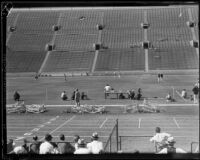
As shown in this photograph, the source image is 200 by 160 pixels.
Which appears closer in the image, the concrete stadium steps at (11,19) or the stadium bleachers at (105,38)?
the stadium bleachers at (105,38)

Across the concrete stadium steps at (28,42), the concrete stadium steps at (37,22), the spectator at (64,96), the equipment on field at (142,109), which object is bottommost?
the equipment on field at (142,109)

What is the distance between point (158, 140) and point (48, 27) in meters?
63.3

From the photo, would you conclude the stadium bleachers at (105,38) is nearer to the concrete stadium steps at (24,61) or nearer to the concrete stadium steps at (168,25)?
the concrete stadium steps at (168,25)

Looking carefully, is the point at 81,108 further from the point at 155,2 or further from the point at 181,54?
the point at 181,54

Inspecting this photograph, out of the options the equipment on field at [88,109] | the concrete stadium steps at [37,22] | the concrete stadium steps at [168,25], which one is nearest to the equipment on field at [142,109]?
the equipment on field at [88,109]

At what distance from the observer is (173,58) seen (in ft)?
193

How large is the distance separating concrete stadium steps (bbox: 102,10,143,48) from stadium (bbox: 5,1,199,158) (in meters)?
0.18

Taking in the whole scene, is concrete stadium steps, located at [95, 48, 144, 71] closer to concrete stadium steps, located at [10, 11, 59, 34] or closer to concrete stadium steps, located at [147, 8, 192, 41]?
concrete stadium steps, located at [147, 8, 192, 41]

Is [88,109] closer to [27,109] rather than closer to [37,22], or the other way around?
[27,109]

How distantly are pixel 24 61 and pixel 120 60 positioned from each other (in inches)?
645

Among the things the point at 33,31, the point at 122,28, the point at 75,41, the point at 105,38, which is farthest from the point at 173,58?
the point at 33,31

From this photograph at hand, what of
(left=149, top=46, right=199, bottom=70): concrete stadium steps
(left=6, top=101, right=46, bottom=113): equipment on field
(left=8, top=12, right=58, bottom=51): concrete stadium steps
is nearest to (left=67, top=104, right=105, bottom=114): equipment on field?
(left=6, top=101, right=46, bottom=113): equipment on field

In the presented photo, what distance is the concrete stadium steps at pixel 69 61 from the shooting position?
5719 cm

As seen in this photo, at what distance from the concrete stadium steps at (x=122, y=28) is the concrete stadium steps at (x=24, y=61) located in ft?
41.2
